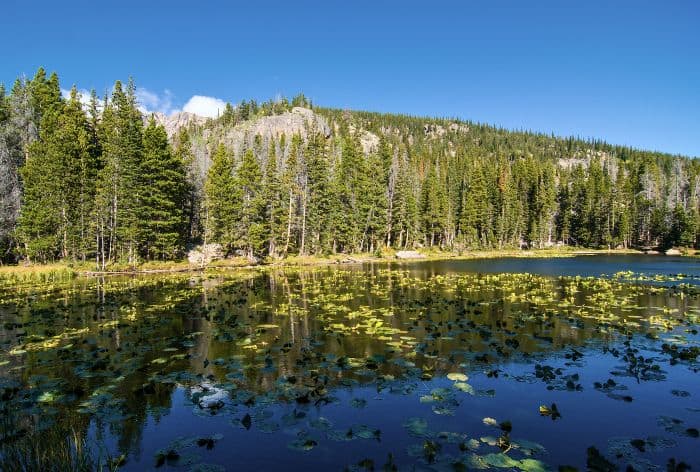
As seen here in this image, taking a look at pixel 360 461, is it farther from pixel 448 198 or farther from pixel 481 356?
pixel 448 198

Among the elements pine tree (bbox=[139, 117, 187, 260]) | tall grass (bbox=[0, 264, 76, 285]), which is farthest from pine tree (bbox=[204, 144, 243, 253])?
tall grass (bbox=[0, 264, 76, 285])

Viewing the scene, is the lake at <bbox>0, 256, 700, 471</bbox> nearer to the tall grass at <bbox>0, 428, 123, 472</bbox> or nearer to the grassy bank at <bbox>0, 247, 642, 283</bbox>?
the tall grass at <bbox>0, 428, 123, 472</bbox>

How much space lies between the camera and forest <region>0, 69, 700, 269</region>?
42281 mm

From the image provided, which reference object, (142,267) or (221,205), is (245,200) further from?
(142,267)

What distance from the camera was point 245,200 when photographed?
56.9 metres

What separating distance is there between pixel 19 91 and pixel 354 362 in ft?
184

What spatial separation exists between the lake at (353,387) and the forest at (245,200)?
25759mm

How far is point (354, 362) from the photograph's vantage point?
11.9m

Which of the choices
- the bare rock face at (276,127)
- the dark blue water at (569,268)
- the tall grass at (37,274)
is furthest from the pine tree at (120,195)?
the bare rock face at (276,127)

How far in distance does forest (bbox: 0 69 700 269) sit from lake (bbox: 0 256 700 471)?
2576 centimetres

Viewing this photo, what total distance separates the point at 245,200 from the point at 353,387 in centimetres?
4956

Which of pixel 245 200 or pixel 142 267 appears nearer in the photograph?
pixel 142 267

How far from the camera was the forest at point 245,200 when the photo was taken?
42281mm

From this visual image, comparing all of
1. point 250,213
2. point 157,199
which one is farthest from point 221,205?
point 157,199
